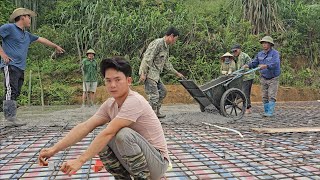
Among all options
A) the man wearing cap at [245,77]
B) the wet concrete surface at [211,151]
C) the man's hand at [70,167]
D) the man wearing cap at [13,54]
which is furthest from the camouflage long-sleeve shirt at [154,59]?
the man's hand at [70,167]

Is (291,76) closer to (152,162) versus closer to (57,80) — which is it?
(57,80)

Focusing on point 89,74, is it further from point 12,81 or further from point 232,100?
point 232,100

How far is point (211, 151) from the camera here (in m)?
2.70

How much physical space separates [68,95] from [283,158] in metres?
5.69

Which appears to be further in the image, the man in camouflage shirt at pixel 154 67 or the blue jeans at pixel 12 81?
the man in camouflage shirt at pixel 154 67

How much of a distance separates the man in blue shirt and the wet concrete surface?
1.52 feet

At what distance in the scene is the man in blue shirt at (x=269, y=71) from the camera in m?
4.57

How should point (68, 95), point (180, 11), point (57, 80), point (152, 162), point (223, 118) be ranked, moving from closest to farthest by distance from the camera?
point (152, 162) → point (223, 118) → point (68, 95) → point (57, 80) → point (180, 11)

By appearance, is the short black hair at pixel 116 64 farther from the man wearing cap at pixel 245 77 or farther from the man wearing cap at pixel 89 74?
the man wearing cap at pixel 89 74

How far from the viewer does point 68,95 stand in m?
7.38

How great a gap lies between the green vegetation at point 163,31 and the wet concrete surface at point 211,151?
3988 mm

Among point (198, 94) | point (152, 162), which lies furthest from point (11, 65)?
point (152, 162)

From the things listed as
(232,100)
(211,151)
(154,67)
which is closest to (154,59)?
(154,67)

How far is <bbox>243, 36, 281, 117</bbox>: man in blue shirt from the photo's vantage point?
457cm
